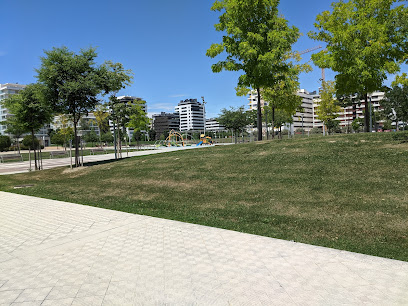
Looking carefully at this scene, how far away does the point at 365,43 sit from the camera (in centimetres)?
1683

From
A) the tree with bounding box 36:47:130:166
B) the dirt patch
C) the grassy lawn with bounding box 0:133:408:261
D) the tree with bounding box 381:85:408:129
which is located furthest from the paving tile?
the tree with bounding box 381:85:408:129

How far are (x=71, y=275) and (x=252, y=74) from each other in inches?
602

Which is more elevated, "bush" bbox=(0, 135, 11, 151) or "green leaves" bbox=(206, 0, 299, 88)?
"green leaves" bbox=(206, 0, 299, 88)

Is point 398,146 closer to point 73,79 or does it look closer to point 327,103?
point 73,79

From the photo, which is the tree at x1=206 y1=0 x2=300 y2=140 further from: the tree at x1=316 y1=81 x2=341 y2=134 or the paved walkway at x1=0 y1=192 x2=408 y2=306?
the tree at x1=316 y1=81 x2=341 y2=134

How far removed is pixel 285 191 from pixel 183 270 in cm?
504

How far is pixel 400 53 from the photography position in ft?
53.2

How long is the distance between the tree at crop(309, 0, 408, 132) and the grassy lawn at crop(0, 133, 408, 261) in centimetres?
569

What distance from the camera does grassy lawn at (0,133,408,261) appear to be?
5.70 metres

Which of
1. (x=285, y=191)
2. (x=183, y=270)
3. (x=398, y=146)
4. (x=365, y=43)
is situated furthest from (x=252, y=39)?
(x=183, y=270)

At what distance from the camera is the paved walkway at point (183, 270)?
3.31m

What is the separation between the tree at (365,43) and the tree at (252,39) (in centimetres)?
286

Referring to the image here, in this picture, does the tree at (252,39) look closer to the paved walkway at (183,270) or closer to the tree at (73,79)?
the tree at (73,79)

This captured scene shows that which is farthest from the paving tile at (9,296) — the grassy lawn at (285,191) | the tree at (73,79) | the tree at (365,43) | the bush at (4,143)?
the bush at (4,143)
